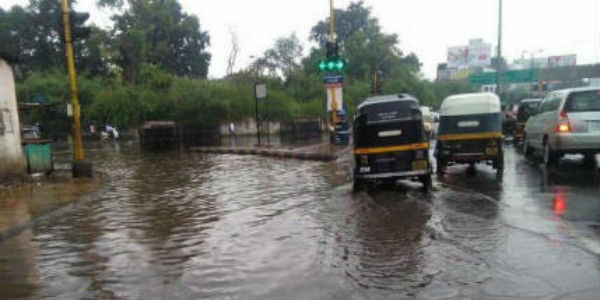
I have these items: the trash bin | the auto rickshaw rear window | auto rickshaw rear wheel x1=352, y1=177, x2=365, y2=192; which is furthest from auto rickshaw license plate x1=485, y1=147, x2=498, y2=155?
the trash bin

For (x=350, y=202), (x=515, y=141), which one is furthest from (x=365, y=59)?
(x=350, y=202)

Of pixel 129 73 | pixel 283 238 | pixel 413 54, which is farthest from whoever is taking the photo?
pixel 413 54

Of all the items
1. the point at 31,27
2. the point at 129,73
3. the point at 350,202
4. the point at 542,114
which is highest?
the point at 31,27

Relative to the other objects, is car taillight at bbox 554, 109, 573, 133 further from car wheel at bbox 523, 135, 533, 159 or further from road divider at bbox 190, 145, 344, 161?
road divider at bbox 190, 145, 344, 161

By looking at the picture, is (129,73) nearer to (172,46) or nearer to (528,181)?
(172,46)

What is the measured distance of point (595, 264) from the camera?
20.5 ft

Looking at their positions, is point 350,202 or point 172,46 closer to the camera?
point 350,202

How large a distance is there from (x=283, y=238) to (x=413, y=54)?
71859mm

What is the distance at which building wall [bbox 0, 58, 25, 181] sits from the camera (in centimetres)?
1456

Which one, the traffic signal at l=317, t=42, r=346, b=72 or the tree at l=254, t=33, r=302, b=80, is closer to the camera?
the traffic signal at l=317, t=42, r=346, b=72

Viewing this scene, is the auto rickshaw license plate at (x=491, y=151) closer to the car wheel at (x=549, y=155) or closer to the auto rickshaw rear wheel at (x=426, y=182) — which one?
the car wheel at (x=549, y=155)

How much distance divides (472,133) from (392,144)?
2.81 m

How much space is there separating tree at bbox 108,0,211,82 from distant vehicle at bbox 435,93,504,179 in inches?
1794

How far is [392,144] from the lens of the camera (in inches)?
492
